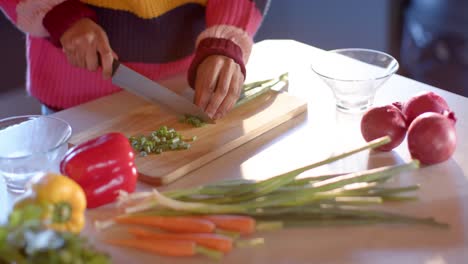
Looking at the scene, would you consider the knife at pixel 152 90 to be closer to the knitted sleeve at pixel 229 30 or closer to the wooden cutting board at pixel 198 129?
the wooden cutting board at pixel 198 129

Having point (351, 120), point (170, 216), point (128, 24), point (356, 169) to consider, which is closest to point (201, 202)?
point (170, 216)

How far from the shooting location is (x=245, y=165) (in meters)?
1.26

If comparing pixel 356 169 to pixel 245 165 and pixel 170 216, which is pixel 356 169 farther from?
pixel 170 216

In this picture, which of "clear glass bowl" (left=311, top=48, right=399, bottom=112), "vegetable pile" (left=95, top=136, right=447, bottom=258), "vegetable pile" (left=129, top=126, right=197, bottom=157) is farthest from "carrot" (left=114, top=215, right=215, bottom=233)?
"clear glass bowl" (left=311, top=48, right=399, bottom=112)

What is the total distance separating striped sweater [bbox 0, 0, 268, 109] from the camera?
1554 mm

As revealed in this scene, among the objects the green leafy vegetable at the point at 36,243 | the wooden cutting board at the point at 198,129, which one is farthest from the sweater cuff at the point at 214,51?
the green leafy vegetable at the point at 36,243

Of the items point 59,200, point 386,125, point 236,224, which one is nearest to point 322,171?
point 386,125

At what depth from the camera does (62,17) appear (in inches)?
60.4

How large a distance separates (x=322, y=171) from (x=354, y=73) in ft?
1.36

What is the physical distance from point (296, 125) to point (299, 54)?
1.36 feet

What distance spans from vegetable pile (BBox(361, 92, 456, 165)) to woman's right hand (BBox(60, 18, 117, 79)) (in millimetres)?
528

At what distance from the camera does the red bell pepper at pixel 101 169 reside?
1.14m

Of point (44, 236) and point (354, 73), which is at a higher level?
point (44, 236)

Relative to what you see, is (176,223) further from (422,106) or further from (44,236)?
(422,106)
